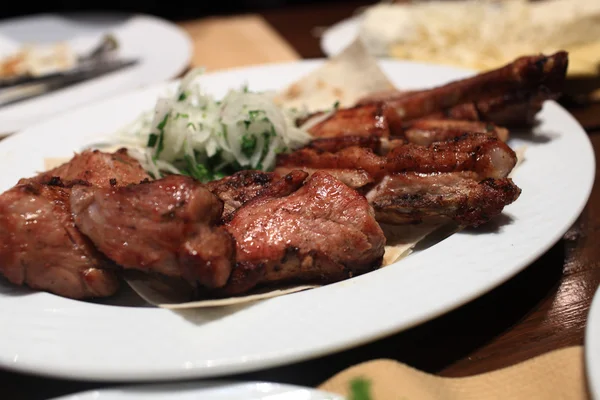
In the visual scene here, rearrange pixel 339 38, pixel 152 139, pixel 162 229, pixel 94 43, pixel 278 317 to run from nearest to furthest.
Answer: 1. pixel 278 317
2. pixel 162 229
3. pixel 152 139
4. pixel 339 38
5. pixel 94 43

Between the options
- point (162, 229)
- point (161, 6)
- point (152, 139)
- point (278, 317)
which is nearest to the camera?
point (278, 317)

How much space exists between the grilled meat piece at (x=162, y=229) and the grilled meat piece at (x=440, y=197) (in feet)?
2.46

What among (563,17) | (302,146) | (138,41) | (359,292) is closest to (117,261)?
(359,292)

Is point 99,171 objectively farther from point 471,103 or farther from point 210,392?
point 471,103

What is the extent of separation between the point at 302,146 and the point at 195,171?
60 cm

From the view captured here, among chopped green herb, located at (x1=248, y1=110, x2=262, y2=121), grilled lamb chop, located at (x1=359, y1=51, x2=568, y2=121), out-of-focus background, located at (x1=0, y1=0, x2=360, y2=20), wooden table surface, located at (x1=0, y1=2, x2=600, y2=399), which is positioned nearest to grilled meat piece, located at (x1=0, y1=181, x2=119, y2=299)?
wooden table surface, located at (x1=0, y1=2, x2=600, y2=399)

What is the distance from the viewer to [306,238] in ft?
6.54

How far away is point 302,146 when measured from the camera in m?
2.78

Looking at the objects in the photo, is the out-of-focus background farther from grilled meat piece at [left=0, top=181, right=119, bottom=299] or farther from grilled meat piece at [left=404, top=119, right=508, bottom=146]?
grilled meat piece at [left=0, top=181, right=119, bottom=299]

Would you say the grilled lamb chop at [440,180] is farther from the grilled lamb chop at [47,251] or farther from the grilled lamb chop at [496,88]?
the grilled lamb chop at [47,251]

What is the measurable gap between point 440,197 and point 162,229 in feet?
3.74

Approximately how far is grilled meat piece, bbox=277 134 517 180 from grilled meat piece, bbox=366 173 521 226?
1.7 inches

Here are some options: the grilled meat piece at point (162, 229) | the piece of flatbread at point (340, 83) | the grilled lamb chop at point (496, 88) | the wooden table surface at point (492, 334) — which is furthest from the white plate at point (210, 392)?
the piece of flatbread at point (340, 83)

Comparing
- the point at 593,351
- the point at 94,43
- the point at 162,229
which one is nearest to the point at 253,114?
the point at 162,229
